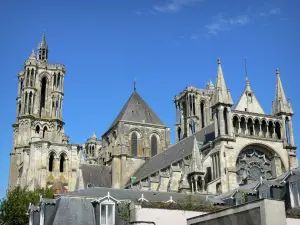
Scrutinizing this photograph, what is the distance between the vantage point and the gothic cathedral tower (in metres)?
67.5

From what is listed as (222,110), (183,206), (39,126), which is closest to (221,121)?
(222,110)

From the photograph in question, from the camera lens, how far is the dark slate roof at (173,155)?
171ft

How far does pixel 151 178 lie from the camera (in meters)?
52.9

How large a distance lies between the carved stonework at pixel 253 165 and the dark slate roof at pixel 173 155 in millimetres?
3947

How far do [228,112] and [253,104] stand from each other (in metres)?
5.32

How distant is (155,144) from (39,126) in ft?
59.6

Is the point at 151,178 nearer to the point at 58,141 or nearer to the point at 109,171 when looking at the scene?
the point at 109,171

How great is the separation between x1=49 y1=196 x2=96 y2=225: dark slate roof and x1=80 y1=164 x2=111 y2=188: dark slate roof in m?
35.3

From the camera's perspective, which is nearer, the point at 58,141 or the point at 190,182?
the point at 190,182

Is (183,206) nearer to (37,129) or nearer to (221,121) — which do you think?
(221,121)

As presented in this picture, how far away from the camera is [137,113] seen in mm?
70062

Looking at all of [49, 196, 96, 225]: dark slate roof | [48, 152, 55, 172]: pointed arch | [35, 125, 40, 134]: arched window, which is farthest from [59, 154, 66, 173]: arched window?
[49, 196, 96, 225]: dark slate roof

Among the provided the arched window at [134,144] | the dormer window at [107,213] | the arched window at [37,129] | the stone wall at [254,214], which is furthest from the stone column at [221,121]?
the arched window at [37,129]

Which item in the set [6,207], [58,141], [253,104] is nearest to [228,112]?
[253,104]
